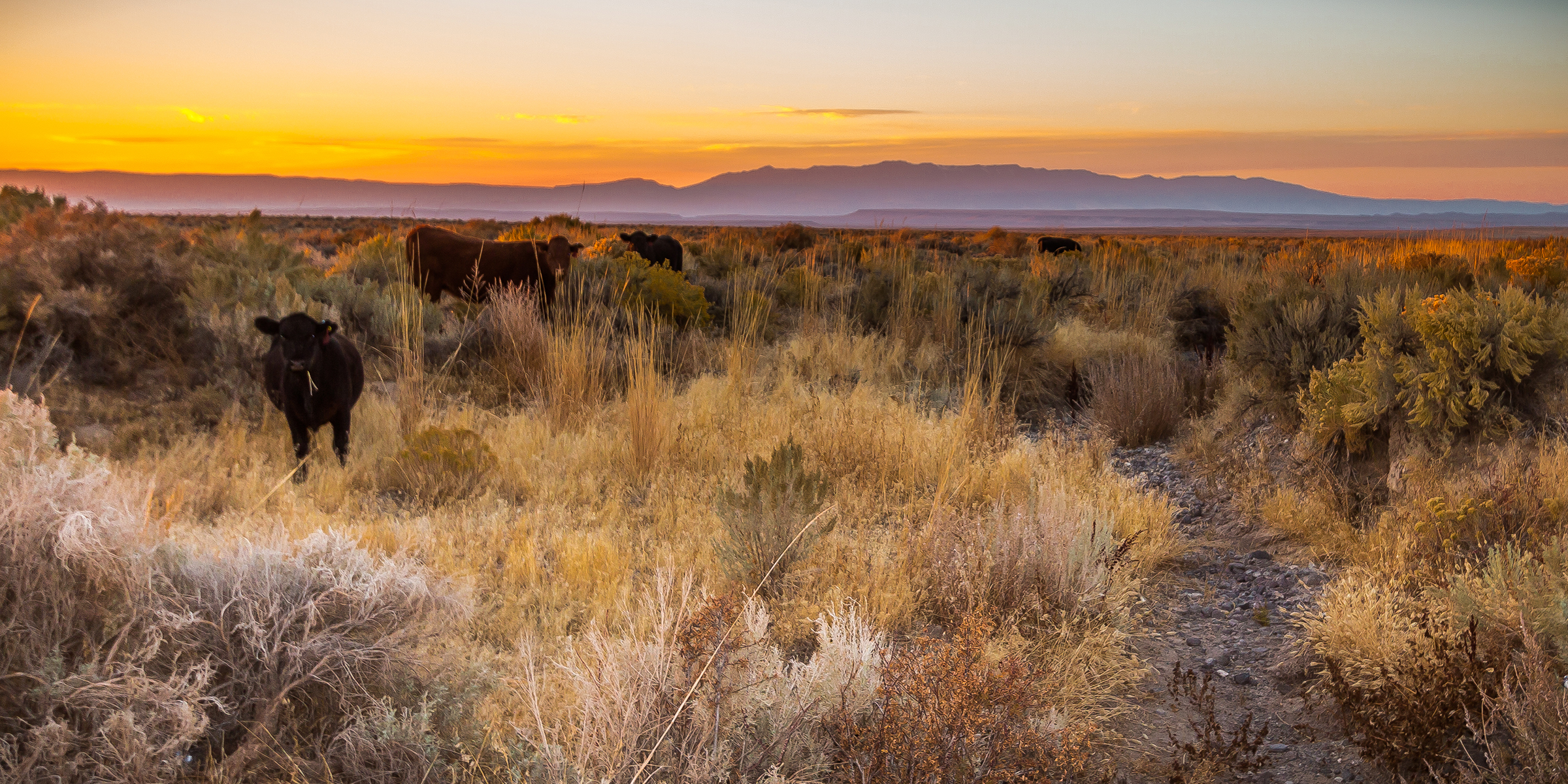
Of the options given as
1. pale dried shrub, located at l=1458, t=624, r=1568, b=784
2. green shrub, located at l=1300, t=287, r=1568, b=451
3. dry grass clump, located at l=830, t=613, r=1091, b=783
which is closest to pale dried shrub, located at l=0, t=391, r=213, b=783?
dry grass clump, located at l=830, t=613, r=1091, b=783

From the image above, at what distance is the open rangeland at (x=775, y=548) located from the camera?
2.47 meters

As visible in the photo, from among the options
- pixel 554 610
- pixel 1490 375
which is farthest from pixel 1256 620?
pixel 554 610

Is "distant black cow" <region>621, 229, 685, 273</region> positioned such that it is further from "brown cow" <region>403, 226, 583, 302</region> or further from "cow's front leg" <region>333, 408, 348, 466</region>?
"cow's front leg" <region>333, 408, 348, 466</region>

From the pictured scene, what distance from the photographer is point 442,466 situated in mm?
5406

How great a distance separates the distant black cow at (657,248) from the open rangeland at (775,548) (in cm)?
614

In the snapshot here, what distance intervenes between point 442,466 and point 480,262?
6.87 meters

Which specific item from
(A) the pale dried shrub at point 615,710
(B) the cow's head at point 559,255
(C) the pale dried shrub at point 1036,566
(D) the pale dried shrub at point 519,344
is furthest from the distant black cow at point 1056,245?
(A) the pale dried shrub at point 615,710

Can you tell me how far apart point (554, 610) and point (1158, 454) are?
Answer: 5225mm

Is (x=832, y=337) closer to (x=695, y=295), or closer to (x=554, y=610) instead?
(x=695, y=295)

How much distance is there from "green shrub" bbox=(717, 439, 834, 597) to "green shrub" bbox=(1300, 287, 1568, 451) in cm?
336

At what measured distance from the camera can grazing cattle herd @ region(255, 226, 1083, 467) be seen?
5434 millimetres

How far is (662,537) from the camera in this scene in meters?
4.73

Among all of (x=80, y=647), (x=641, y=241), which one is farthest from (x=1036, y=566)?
(x=641, y=241)

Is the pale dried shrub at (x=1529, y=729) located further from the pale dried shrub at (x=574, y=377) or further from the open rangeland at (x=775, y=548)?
the pale dried shrub at (x=574, y=377)
